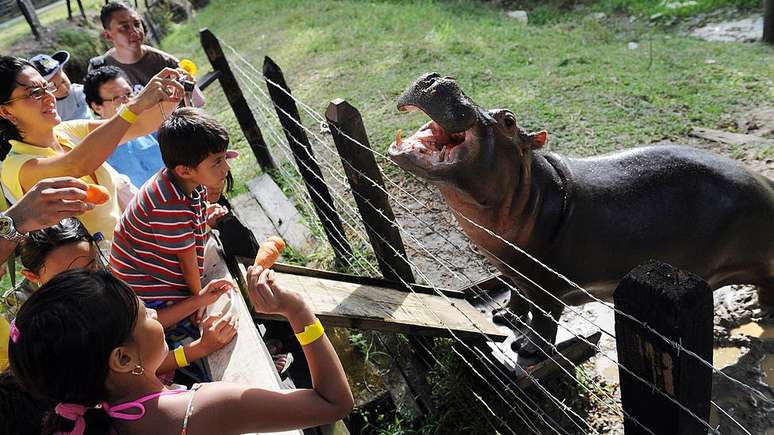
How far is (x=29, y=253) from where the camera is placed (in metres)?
2.46

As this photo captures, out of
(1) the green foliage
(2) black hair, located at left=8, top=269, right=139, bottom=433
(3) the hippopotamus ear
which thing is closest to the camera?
(2) black hair, located at left=8, top=269, right=139, bottom=433

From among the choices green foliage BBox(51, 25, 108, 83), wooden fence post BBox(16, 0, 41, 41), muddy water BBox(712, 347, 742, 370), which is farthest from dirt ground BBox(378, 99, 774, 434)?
wooden fence post BBox(16, 0, 41, 41)

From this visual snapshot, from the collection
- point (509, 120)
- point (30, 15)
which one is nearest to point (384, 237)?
point (509, 120)

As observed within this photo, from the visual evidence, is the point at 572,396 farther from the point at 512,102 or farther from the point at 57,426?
the point at 512,102

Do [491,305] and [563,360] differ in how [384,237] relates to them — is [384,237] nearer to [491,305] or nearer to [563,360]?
[491,305]

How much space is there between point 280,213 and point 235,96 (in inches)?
48.5

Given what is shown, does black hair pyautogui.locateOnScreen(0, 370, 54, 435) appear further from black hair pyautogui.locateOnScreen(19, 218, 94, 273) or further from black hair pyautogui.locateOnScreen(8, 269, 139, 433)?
black hair pyautogui.locateOnScreen(19, 218, 94, 273)

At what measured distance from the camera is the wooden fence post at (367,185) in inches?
113

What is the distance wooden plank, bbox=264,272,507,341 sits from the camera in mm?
2572

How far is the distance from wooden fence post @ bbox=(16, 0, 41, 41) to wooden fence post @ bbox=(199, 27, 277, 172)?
7.97m

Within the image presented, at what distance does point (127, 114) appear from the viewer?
2.70 metres

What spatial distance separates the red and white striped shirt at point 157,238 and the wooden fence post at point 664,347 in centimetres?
184

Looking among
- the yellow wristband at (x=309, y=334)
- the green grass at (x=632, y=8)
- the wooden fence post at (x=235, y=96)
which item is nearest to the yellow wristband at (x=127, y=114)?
the yellow wristband at (x=309, y=334)

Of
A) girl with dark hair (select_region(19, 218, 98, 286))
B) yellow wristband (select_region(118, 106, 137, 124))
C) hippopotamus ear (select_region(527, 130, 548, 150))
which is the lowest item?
girl with dark hair (select_region(19, 218, 98, 286))
